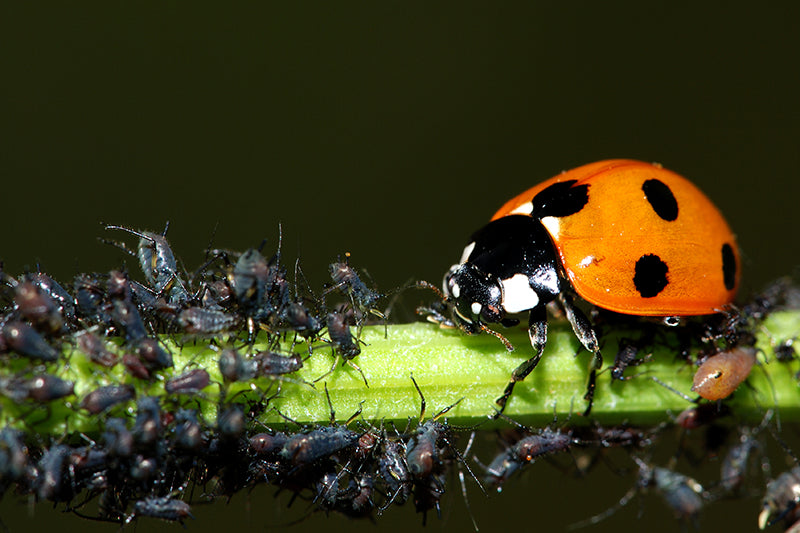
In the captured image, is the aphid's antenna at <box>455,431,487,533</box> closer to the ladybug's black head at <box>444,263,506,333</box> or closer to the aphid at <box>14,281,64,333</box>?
the ladybug's black head at <box>444,263,506,333</box>

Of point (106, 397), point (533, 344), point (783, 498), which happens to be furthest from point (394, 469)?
point (783, 498)

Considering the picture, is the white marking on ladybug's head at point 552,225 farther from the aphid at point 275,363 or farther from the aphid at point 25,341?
the aphid at point 25,341

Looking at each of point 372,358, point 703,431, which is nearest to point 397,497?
point 372,358

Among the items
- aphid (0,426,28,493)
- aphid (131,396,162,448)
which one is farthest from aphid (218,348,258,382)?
aphid (0,426,28,493)

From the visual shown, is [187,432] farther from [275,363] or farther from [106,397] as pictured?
[275,363]

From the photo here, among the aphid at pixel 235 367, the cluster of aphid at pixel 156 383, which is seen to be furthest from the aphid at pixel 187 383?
the aphid at pixel 235 367

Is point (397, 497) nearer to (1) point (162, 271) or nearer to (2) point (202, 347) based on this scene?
(2) point (202, 347)
